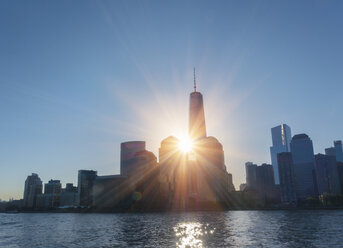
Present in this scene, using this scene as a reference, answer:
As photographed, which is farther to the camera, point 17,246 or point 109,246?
point 17,246

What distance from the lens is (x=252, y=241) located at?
73.6m

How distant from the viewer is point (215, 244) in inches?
2739

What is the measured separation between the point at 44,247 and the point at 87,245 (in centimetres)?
1043

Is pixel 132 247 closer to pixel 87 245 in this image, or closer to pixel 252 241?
pixel 87 245

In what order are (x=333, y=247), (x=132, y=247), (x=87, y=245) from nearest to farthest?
(x=333, y=247), (x=132, y=247), (x=87, y=245)

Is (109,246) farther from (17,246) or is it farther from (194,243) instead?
(17,246)

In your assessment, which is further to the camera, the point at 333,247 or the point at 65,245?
the point at 65,245

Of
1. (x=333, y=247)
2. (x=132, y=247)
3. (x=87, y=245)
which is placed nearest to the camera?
(x=333, y=247)

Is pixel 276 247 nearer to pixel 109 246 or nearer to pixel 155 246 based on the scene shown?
pixel 155 246

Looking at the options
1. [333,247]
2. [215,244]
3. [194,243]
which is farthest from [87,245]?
[333,247]

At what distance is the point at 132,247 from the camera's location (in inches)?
2662

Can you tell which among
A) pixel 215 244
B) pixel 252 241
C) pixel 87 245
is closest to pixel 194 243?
pixel 215 244

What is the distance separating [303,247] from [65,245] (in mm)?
56231

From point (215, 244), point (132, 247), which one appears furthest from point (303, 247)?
point (132, 247)
